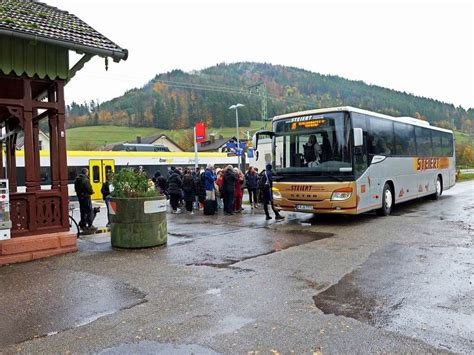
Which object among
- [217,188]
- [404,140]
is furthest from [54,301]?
[404,140]

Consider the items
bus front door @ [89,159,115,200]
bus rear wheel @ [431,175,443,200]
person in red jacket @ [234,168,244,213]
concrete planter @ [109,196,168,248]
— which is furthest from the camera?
bus front door @ [89,159,115,200]

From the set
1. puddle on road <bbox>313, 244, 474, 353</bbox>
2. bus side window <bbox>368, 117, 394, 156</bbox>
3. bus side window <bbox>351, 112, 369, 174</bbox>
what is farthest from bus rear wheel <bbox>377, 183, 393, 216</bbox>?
puddle on road <bbox>313, 244, 474, 353</bbox>

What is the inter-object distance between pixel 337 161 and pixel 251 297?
6.52 meters

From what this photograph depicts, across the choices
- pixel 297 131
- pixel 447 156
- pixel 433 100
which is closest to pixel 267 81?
pixel 433 100

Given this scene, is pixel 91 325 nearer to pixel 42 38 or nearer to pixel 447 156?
pixel 42 38

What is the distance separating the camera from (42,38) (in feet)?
25.4

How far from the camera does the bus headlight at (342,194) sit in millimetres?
11062

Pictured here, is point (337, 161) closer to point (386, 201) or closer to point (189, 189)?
point (386, 201)

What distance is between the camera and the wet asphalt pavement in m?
4.13

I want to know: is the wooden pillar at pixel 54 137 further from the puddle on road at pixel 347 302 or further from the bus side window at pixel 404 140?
the bus side window at pixel 404 140

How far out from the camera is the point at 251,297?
5465 mm

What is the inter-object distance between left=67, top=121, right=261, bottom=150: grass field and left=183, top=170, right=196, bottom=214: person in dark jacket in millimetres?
60993

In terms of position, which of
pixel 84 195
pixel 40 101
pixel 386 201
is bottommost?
pixel 386 201

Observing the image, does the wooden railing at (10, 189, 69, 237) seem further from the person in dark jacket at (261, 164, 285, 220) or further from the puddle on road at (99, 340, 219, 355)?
the person in dark jacket at (261, 164, 285, 220)
